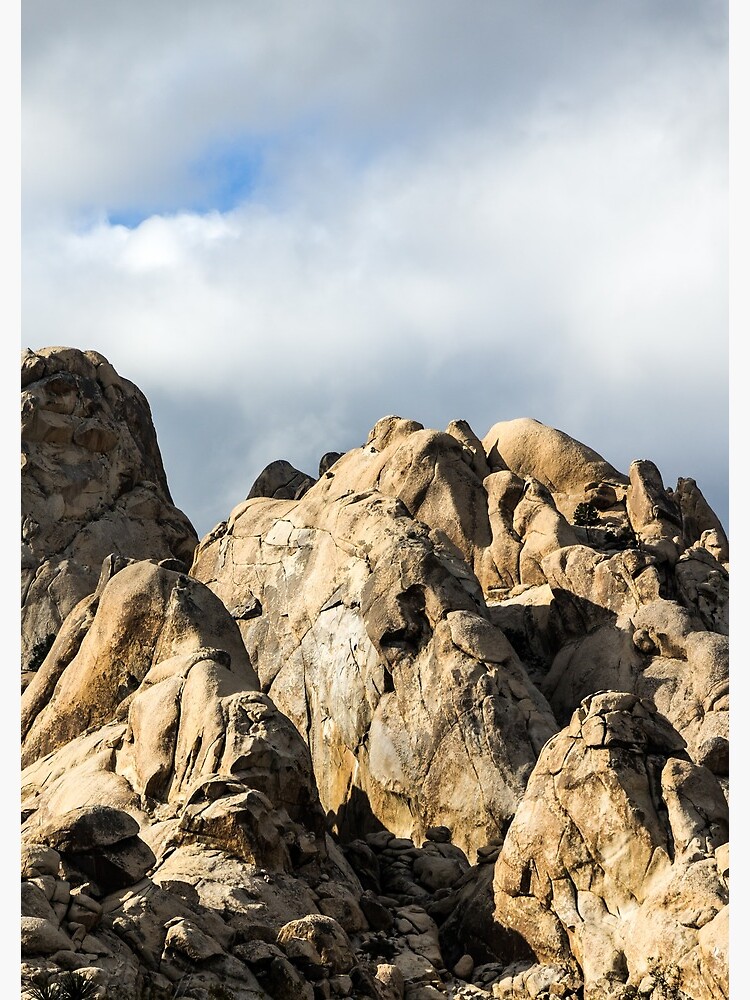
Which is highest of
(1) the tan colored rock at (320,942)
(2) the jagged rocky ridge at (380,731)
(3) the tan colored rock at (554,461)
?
(3) the tan colored rock at (554,461)

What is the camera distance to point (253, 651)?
46.9 meters

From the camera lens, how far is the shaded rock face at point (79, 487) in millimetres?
57906

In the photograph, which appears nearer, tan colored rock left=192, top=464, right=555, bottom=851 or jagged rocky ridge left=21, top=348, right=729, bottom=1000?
jagged rocky ridge left=21, top=348, right=729, bottom=1000

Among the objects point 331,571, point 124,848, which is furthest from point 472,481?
point 124,848

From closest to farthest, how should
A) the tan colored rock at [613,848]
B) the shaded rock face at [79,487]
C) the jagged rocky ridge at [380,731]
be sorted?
the jagged rocky ridge at [380,731] < the tan colored rock at [613,848] < the shaded rock face at [79,487]

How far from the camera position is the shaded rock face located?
190ft

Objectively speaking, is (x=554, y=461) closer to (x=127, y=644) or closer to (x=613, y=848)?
(x=127, y=644)

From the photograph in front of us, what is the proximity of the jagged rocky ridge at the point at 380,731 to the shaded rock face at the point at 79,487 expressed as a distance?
0.17 meters

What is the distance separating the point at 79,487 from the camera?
61.8 meters

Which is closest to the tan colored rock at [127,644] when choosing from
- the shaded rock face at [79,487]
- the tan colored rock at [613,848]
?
the tan colored rock at [613,848]

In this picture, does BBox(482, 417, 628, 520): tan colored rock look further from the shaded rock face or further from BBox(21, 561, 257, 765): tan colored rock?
BBox(21, 561, 257, 765): tan colored rock

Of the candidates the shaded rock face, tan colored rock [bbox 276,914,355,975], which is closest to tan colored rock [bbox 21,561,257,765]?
tan colored rock [bbox 276,914,355,975]

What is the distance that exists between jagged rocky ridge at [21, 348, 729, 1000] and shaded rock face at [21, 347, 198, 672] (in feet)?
0.55

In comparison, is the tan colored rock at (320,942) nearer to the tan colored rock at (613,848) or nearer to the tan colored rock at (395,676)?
the tan colored rock at (613,848)
